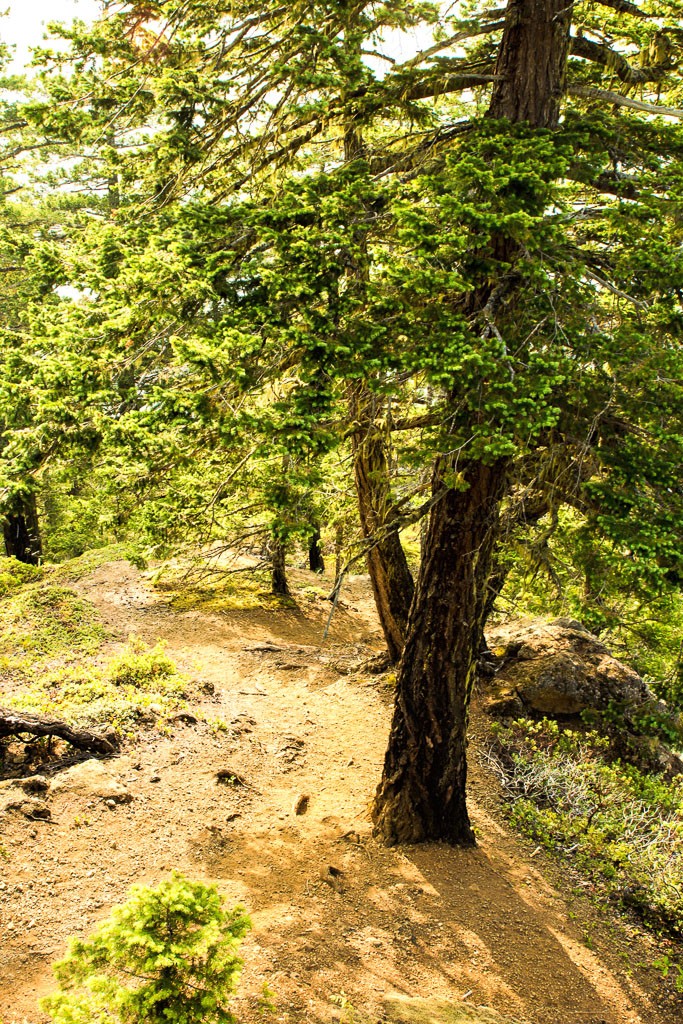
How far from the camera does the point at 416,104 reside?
571 cm

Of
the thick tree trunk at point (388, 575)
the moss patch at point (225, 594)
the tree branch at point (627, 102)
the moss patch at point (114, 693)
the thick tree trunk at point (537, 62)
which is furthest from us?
the moss patch at point (225, 594)

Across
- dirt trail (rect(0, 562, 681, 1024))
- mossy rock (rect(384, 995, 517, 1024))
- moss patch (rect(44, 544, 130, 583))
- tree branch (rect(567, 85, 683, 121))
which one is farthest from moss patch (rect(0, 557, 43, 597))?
tree branch (rect(567, 85, 683, 121))

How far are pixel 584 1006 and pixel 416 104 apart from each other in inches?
303

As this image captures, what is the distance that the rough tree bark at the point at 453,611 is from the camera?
17.3 ft

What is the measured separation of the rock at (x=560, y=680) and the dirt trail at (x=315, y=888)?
2046 mm

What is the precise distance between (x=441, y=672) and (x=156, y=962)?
4.16 m

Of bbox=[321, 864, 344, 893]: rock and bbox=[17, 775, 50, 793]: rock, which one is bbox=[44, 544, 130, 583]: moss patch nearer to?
bbox=[17, 775, 50, 793]: rock

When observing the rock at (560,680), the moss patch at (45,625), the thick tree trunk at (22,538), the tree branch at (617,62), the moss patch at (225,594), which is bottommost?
the rock at (560,680)

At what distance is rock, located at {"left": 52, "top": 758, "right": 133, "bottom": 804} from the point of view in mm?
6609

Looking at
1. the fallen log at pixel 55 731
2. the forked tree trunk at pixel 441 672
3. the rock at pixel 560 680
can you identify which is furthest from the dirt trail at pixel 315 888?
the rock at pixel 560 680

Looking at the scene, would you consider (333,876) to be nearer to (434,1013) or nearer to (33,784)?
(434,1013)

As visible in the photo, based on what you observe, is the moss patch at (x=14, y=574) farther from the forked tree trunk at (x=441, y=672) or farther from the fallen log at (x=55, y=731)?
the forked tree trunk at (x=441, y=672)

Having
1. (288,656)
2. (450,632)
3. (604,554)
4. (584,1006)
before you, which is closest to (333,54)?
(604,554)

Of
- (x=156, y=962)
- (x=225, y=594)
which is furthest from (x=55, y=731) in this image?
(x=225, y=594)
